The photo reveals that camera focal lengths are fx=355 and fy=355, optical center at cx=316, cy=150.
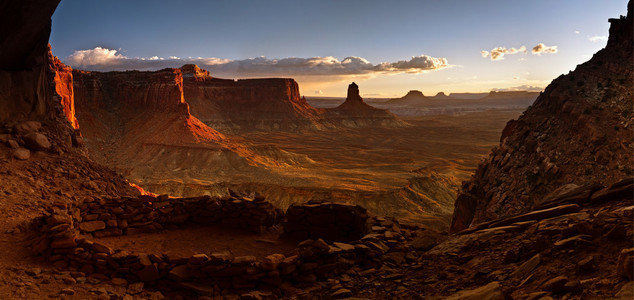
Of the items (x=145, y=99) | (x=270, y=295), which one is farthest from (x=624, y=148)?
(x=145, y=99)

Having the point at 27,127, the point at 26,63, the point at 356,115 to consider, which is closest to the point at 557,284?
the point at 27,127

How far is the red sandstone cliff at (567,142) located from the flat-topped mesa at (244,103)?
292 feet

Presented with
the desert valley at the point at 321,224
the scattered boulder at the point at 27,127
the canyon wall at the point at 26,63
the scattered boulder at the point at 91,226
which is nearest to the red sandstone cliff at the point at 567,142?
the desert valley at the point at 321,224

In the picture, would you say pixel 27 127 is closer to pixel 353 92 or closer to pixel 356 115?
pixel 356 115

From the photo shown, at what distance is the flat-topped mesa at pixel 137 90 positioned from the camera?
65394mm

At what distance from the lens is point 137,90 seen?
226ft

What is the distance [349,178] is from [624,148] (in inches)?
1362

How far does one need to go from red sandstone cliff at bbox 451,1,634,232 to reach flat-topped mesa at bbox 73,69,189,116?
56.2 m

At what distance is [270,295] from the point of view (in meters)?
7.48

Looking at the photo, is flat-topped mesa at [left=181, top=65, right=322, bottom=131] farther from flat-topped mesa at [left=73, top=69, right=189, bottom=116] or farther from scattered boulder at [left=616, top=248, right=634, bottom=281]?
scattered boulder at [left=616, top=248, right=634, bottom=281]

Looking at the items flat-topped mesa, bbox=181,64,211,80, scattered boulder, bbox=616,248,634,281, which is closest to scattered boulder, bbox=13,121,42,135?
scattered boulder, bbox=616,248,634,281

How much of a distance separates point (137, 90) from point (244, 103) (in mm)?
48726

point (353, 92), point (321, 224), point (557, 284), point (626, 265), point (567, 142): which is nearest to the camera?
point (626, 265)

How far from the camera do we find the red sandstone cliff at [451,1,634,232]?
15109mm
